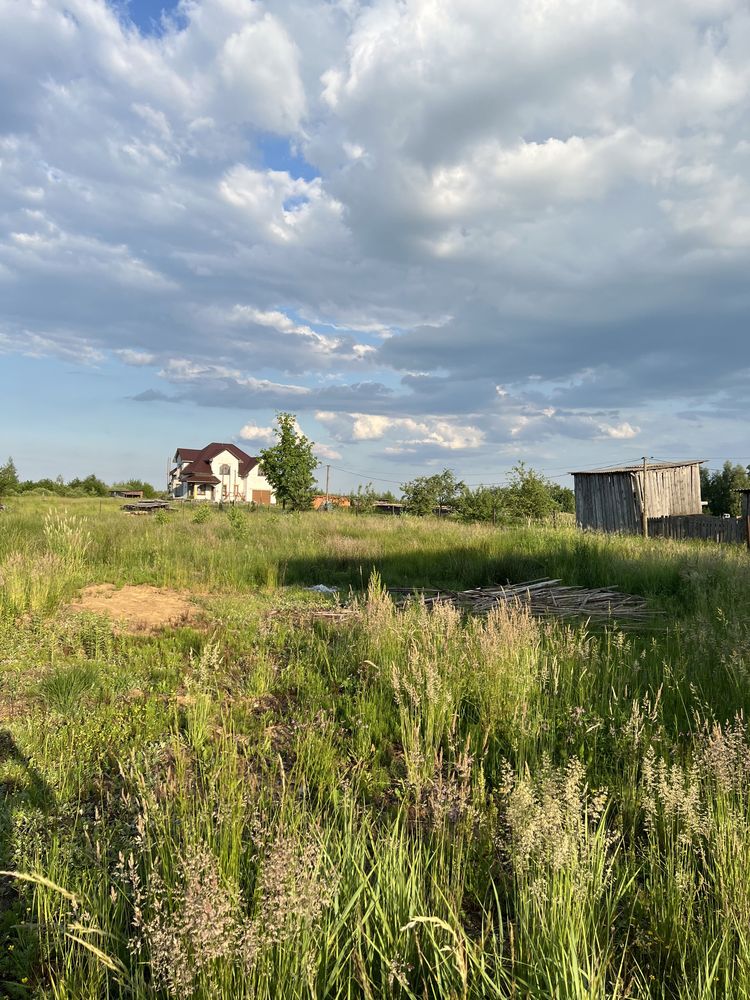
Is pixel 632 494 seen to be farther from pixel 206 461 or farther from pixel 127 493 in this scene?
pixel 206 461

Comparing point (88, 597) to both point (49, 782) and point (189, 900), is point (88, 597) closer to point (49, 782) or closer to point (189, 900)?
point (49, 782)

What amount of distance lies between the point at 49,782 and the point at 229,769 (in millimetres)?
1422

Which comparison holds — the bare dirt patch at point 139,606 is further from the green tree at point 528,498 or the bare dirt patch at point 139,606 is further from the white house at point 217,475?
the white house at point 217,475

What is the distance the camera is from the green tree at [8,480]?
138 ft

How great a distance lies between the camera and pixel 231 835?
253 centimetres

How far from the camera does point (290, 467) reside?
3856cm

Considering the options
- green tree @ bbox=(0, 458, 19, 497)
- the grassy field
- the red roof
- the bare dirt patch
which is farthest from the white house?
the grassy field

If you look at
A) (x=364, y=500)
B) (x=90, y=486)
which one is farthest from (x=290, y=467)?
(x=90, y=486)

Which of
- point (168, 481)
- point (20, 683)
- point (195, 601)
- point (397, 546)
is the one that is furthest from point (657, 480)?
point (168, 481)

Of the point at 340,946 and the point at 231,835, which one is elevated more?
the point at 231,835

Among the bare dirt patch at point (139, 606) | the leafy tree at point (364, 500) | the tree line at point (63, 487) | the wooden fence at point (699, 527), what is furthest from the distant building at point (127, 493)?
the bare dirt patch at point (139, 606)

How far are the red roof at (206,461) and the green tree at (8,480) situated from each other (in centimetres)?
2733

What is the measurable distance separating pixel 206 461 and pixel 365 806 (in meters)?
76.3

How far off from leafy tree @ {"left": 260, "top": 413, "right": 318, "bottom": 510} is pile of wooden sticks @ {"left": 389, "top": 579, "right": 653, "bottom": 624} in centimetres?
2785
